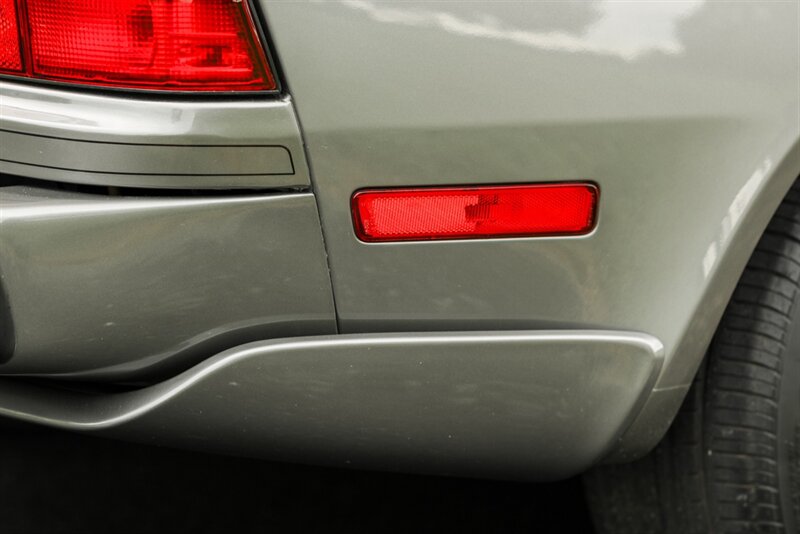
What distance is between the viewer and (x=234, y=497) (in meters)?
2.19

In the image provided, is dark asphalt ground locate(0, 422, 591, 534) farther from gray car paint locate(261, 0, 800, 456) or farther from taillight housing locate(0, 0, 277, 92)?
taillight housing locate(0, 0, 277, 92)

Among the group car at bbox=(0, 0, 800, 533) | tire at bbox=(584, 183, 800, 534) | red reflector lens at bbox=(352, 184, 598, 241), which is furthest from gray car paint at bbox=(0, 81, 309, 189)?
tire at bbox=(584, 183, 800, 534)

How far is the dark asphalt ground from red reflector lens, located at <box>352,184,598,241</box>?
0.97 metres

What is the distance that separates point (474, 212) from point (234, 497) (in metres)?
1.17

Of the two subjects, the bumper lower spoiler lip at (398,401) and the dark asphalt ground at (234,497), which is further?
the dark asphalt ground at (234,497)

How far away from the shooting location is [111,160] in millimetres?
1245

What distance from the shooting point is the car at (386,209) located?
123cm

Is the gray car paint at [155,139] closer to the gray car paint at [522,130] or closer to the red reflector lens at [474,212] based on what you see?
the gray car paint at [522,130]

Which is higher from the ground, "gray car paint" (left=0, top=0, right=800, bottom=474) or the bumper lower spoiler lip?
"gray car paint" (left=0, top=0, right=800, bottom=474)

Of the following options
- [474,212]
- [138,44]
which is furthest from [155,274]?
[474,212]

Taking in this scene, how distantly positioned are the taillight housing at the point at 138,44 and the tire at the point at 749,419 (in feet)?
2.60

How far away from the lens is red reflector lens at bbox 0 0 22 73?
4.02 ft

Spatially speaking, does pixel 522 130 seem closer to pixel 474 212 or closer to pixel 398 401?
pixel 474 212

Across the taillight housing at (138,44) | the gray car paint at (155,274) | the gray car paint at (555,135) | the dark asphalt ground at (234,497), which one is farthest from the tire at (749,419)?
the taillight housing at (138,44)
